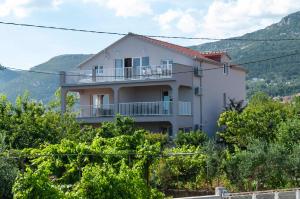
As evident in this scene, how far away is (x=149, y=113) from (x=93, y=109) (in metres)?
4.49

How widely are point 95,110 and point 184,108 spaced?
246 inches

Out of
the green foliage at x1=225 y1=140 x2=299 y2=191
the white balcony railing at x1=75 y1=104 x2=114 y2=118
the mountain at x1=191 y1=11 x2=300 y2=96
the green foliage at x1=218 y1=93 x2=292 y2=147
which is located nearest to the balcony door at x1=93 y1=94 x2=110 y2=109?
the white balcony railing at x1=75 y1=104 x2=114 y2=118

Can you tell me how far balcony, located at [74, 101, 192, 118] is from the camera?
1497 inches

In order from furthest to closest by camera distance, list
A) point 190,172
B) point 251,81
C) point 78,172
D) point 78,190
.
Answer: point 251,81 → point 190,172 → point 78,172 → point 78,190

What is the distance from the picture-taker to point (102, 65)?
43375 mm

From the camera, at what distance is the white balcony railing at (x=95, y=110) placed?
40406 mm

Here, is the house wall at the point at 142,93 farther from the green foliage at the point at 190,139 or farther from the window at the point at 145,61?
the green foliage at the point at 190,139

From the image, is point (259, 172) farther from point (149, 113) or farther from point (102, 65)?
point (102, 65)

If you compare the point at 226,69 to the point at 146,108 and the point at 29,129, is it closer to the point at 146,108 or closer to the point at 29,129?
the point at 146,108

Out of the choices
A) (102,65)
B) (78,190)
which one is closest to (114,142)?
(78,190)

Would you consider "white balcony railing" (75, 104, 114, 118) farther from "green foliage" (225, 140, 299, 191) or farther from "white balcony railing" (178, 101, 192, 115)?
"green foliage" (225, 140, 299, 191)

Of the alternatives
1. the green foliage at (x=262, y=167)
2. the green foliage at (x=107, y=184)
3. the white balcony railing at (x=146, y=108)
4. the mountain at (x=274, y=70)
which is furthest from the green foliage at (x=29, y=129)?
the mountain at (x=274, y=70)

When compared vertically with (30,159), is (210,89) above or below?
above

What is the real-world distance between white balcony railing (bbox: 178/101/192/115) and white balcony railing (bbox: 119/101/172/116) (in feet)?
2.30
